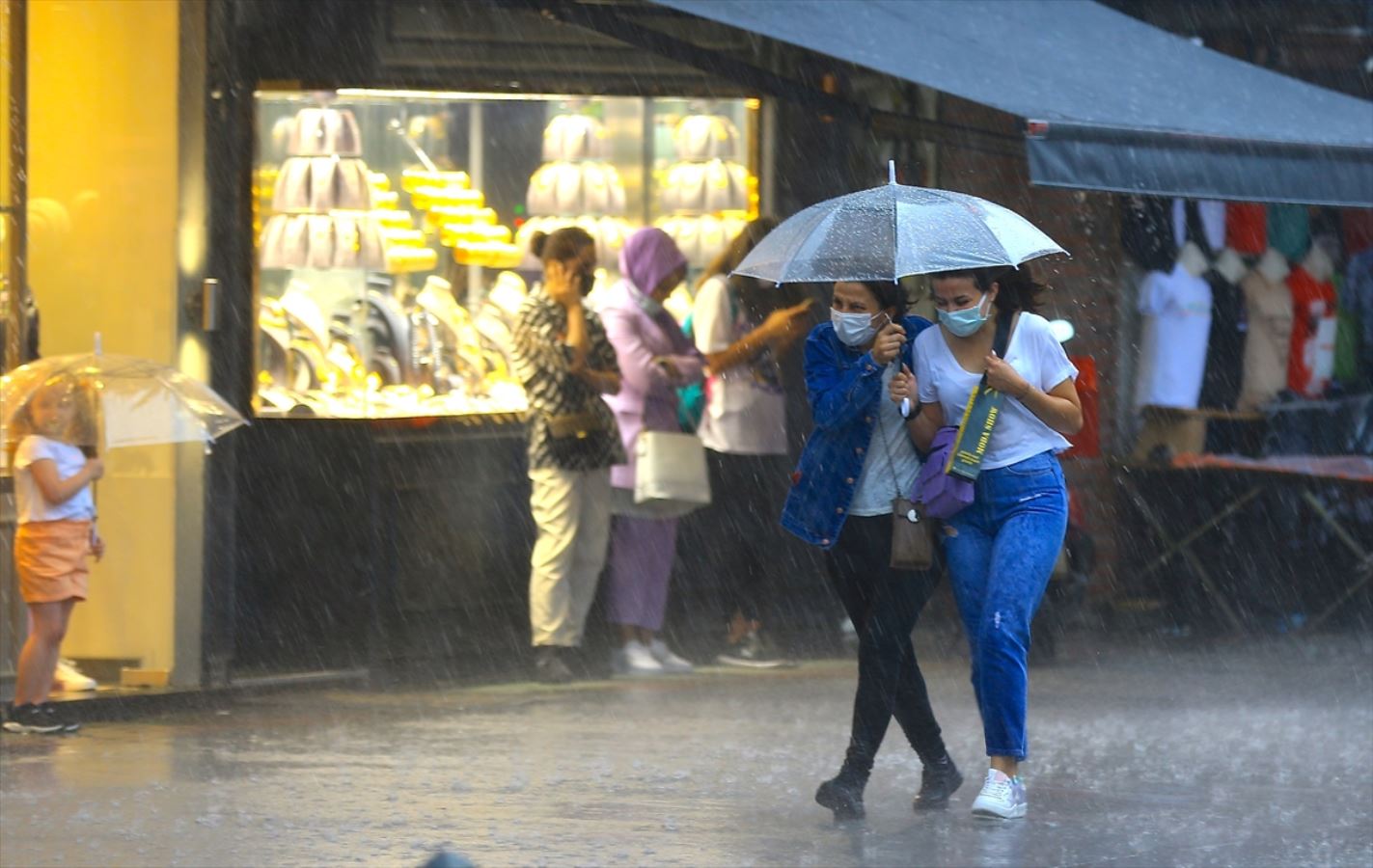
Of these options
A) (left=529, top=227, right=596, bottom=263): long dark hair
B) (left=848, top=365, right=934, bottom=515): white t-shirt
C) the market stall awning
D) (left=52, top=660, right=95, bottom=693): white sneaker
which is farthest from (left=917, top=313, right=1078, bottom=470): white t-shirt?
(left=52, top=660, right=95, bottom=693): white sneaker

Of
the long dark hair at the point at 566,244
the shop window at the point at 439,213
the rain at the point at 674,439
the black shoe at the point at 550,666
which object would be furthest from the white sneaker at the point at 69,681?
the long dark hair at the point at 566,244

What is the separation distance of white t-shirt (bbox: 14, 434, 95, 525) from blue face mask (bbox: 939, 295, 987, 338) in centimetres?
351

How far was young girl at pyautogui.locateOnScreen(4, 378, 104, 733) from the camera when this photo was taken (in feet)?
27.2

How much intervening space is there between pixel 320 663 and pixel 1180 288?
514cm

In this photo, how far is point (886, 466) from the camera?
6.91m

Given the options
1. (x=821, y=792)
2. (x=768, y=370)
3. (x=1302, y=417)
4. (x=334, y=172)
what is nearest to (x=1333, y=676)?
(x=1302, y=417)

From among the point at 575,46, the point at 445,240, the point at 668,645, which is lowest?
the point at 668,645

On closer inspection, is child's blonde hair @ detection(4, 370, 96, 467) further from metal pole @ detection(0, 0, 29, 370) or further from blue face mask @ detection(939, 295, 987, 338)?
blue face mask @ detection(939, 295, 987, 338)

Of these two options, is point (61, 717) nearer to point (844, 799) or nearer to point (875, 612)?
point (844, 799)

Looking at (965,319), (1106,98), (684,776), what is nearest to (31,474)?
(684,776)

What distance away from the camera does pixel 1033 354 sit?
6730 millimetres

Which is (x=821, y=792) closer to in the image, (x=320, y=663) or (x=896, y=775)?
(x=896, y=775)

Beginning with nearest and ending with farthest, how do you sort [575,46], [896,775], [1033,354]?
[1033,354] < [896,775] < [575,46]

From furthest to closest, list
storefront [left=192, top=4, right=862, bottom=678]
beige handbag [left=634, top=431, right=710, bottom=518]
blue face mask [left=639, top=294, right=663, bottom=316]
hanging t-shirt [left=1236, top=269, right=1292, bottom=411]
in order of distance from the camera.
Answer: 1. hanging t-shirt [left=1236, top=269, right=1292, bottom=411]
2. blue face mask [left=639, top=294, right=663, bottom=316]
3. beige handbag [left=634, top=431, right=710, bottom=518]
4. storefront [left=192, top=4, right=862, bottom=678]
